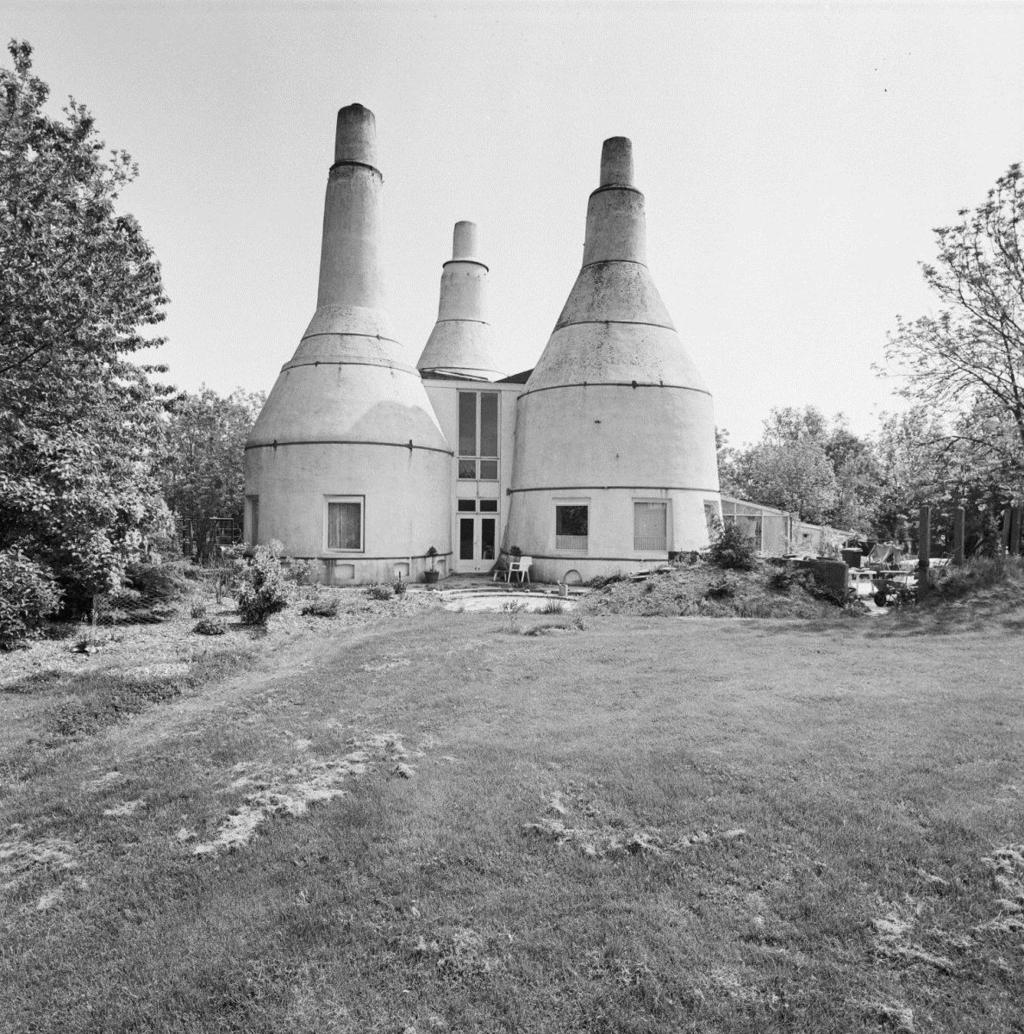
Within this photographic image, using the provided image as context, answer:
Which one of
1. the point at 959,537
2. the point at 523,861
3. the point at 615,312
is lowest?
the point at 523,861

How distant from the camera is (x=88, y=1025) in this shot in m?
3.57

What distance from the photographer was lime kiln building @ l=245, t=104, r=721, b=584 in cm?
2070

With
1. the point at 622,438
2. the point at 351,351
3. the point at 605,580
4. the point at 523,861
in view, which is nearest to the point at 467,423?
the point at 351,351

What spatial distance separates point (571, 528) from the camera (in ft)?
71.9

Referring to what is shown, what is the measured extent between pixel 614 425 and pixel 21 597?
1589 centimetres

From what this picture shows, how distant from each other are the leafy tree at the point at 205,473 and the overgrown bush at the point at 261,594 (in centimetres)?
1733

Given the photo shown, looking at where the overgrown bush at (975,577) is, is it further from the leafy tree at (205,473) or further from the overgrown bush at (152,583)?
the leafy tree at (205,473)

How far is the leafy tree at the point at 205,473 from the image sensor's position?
3106 cm

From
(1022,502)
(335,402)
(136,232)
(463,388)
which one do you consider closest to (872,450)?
(1022,502)

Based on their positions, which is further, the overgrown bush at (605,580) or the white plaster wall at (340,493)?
the white plaster wall at (340,493)

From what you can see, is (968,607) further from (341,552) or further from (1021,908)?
(341,552)

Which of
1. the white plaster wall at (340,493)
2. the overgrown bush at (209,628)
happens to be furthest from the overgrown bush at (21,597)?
the white plaster wall at (340,493)

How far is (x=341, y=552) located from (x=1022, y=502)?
65.1 feet

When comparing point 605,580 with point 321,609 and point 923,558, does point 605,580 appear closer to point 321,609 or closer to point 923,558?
point 923,558
